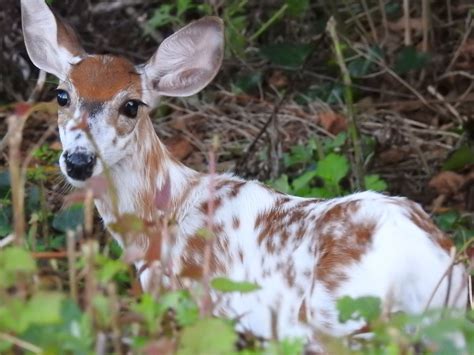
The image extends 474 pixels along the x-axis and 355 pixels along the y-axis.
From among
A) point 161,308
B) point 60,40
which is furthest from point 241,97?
point 161,308

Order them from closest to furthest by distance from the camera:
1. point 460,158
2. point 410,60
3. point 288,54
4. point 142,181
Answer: point 142,181 < point 460,158 < point 288,54 < point 410,60

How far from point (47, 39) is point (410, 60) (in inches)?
123

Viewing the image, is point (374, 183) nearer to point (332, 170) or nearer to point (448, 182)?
point (332, 170)

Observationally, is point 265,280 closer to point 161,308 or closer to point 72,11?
point 161,308

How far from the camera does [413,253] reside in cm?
467

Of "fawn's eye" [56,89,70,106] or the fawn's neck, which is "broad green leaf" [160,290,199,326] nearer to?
the fawn's neck

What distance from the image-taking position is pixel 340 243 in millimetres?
4980

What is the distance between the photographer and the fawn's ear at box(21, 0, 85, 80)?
5.98 m

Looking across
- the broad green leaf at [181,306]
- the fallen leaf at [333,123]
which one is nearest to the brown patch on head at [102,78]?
the broad green leaf at [181,306]

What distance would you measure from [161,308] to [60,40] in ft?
8.88

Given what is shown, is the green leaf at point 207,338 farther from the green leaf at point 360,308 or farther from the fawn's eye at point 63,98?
the fawn's eye at point 63,98

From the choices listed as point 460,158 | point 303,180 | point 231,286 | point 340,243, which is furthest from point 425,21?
point 231,286

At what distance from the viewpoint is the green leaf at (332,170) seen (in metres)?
7.00

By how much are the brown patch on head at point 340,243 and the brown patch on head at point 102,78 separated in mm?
1083
